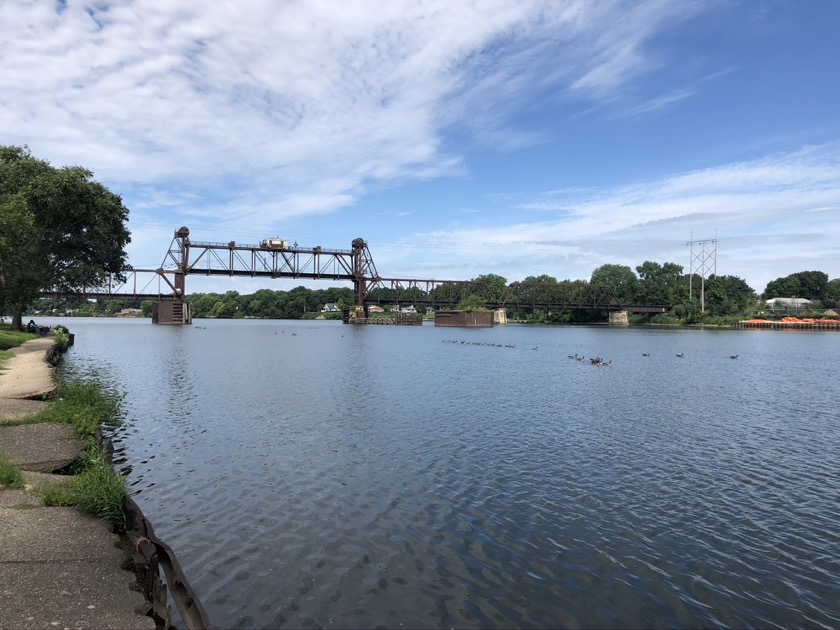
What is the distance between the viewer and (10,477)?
1159cm

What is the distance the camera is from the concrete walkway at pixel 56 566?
22.6 ft

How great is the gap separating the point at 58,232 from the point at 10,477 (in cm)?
5008

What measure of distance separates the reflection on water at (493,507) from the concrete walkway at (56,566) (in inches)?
55.7

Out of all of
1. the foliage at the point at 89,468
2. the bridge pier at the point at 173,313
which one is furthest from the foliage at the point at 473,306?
the foliage at the point at 89,468

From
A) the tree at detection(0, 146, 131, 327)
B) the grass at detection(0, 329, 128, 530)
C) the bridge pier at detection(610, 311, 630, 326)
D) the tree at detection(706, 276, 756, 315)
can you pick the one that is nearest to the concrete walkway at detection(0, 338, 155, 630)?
the grass at detection(0, 329, 128, 530)

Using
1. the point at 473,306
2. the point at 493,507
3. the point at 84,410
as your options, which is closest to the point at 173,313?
the point at 473,306

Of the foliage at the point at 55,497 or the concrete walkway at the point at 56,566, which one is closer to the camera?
the concrete walkway at the point at 56,566

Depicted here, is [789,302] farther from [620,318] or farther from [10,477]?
[10,477]

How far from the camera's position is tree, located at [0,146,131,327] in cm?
4641

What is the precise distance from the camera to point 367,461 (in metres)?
16.2

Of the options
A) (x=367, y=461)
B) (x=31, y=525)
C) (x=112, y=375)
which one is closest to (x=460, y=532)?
(x=367, y=461)

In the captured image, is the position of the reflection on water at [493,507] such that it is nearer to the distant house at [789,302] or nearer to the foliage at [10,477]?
the foliage at [10,477]

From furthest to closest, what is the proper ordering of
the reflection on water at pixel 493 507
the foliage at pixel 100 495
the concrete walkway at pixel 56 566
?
the foliage at pixel 100 495
the reflection on water at pixel 493 507
the concrete walkway at pixel 56 566

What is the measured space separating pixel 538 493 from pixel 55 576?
10.2m
